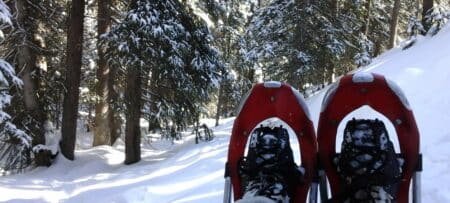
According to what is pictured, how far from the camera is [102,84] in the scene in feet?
42.4

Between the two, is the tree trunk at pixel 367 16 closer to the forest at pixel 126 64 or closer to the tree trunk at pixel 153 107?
the forest at pixel 126 64

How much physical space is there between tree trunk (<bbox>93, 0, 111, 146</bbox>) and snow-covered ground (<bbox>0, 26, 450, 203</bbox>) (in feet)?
6.28

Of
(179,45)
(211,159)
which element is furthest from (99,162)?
(211,159)

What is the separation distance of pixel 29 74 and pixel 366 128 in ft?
31.0

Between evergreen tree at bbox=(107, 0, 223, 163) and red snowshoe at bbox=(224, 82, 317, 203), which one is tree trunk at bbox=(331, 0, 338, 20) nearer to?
evergreen tree at bbox=(107, 0, 223, 163)

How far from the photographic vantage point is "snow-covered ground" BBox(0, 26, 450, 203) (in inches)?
196

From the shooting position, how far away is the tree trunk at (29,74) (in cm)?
1074

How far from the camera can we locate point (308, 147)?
396 centimetres

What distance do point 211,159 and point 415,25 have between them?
28.6ft

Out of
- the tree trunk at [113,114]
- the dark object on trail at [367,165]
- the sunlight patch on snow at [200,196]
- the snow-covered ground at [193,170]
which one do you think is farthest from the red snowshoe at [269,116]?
the tree trunk at [113,114]

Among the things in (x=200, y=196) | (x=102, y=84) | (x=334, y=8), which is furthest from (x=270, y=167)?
(x=334, y=8)

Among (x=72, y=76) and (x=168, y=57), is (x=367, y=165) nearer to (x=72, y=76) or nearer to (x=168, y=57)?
(x=168, y=57)

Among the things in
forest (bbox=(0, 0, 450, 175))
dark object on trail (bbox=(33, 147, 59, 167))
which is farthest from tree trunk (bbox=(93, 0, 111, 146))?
dark object on trail (bbox=(33, 147, 59, 167))

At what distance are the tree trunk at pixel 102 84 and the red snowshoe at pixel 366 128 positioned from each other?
760 centimetres
